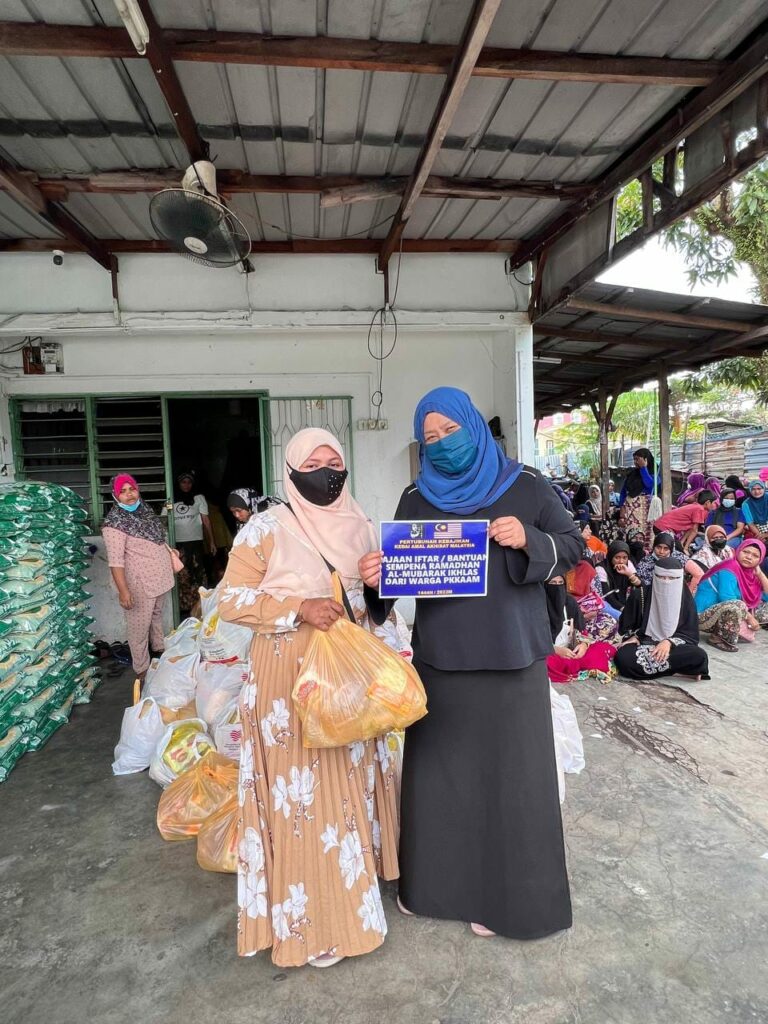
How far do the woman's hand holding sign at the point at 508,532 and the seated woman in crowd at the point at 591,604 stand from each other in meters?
3.23

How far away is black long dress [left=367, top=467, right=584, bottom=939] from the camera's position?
6.05ft

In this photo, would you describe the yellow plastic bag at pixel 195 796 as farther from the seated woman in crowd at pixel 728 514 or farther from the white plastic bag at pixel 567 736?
the seated woman in crowd at pixel 728 514

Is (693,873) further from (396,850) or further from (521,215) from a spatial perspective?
(521,215)

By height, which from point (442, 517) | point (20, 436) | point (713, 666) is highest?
point (20, 436)

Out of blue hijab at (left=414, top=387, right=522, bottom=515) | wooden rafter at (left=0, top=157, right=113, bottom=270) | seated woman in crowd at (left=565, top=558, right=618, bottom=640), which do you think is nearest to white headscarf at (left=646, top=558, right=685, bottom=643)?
seated woman in crowd at (left=565, top=558, right=618, bottom=640)

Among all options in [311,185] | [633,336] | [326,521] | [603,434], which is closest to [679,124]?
[311,185]

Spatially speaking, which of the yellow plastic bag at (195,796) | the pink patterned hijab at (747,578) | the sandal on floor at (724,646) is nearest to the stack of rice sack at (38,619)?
the yellow plastic bag at (195,796)

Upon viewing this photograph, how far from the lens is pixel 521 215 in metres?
4.41

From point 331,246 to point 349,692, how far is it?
421 centimetres

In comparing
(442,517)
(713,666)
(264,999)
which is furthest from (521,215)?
(264,999)

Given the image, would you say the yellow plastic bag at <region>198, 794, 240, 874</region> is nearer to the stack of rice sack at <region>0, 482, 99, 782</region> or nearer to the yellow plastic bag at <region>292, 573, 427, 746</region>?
the yellow plastic bag at <region>292, 573, 427, 746</region>

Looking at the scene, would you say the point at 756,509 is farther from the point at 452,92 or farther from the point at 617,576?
the point at 452,92

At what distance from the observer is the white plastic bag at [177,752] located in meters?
2.97

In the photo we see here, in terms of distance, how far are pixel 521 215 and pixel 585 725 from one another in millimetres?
3714
